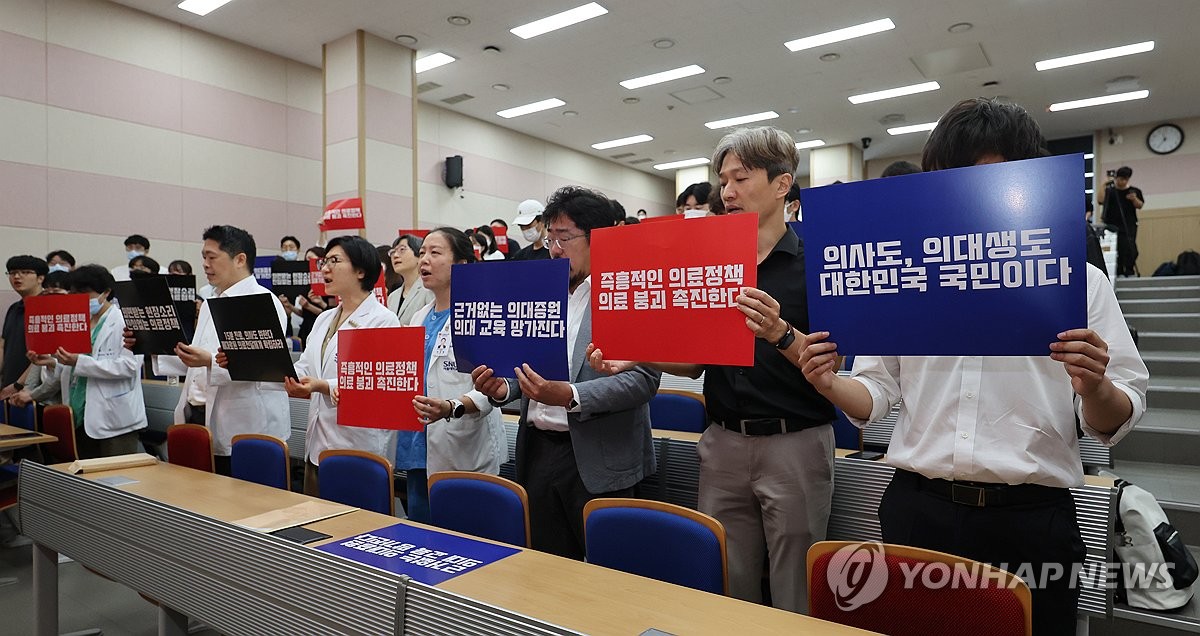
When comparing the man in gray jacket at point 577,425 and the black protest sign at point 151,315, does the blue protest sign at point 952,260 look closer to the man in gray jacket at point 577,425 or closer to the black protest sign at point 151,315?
the man in gray jacket at point 577,425

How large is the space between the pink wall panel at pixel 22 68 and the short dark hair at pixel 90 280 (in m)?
3.14

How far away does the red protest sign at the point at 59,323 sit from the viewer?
11.9 ft

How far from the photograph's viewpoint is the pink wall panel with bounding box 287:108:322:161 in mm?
8281

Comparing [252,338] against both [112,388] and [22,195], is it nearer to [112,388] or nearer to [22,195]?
[112,388]

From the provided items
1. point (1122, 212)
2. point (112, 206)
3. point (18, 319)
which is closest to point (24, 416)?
point (18, 319)

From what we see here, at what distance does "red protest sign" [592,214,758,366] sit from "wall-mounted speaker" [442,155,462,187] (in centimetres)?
865

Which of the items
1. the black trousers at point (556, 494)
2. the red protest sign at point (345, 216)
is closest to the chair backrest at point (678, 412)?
the black trousers at point (556, 494)

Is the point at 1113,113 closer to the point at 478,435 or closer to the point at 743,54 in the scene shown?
the point at 743,54

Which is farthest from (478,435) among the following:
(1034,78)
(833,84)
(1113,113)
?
(1113,113)

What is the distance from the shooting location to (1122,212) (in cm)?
867

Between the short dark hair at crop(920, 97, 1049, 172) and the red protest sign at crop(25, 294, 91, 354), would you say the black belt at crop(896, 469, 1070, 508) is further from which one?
the red protest sign at crop(25, 294, 91, 354)

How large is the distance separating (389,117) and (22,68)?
Result: 10.4 feet

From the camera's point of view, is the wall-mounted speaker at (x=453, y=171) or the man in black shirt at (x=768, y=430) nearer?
the man in black shirt at (x=768, y=430)

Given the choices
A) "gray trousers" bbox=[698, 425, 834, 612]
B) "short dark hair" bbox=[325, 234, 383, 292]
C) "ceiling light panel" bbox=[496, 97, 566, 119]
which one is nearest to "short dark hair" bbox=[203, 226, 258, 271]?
"short dark hair" bbox=[325, 234, 383, 292]
